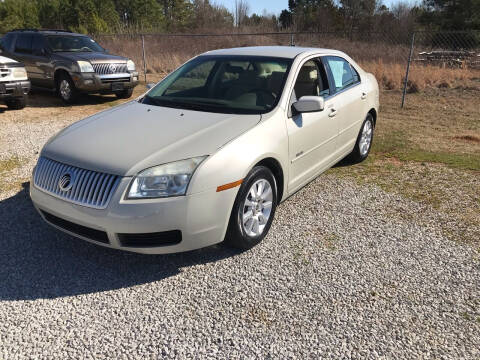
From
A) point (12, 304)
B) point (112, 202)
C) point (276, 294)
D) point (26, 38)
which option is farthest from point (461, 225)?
point (26, 38)

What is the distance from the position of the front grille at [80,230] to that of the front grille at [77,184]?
21cm

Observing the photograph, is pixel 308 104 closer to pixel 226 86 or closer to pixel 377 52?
A: pixel 226 86

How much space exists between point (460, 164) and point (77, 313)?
534 cm

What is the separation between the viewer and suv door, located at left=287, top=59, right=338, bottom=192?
12.6 ft

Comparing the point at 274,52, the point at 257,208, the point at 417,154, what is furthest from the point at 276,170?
the point at 417,154

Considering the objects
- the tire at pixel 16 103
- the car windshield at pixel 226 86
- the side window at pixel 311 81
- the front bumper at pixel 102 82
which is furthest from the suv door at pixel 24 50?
the side window at pixel 311 81

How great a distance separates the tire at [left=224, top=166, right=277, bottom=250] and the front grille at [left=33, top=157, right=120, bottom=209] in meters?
0.93

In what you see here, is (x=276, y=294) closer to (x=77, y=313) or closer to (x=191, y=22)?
(x=77, y=313)

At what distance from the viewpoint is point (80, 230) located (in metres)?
3.06

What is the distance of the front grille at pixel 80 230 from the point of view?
9.77ft

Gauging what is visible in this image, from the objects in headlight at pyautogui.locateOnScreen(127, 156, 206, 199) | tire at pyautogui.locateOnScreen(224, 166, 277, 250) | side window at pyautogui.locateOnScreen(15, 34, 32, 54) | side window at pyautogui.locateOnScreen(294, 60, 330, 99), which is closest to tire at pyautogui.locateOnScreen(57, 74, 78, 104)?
side window at pyautogui.locateOnScreen(15, 34, 32, 54)

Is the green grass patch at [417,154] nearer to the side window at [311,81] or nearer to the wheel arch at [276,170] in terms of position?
the side window at [311,81]

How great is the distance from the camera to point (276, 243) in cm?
366

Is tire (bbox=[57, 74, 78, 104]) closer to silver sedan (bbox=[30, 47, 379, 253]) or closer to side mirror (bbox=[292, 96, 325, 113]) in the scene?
silver sedan (bbox=[30, 47, 379, 253])
